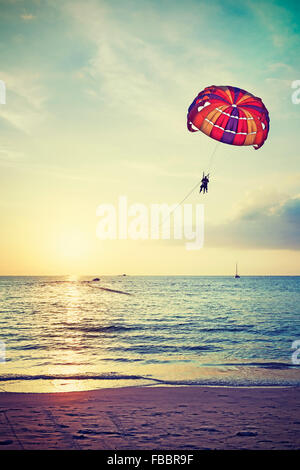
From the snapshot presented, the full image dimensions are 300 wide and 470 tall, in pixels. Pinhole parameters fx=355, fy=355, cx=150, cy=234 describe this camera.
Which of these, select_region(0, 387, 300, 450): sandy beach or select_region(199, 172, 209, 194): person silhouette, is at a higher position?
select_region(199, 172, 209, 194): person silhouette

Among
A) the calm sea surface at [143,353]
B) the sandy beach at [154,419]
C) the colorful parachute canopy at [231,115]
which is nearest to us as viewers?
the sandy beach at [154,419]

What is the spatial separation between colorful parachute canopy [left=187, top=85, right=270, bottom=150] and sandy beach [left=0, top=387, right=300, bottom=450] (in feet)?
39.2

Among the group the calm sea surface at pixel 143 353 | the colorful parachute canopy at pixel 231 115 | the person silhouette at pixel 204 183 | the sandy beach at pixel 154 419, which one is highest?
the colorful parachute canopy at pixel 231 115

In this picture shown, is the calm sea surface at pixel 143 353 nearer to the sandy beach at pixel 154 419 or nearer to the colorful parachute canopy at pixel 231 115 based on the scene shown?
the sandy beach at pixel 154 419

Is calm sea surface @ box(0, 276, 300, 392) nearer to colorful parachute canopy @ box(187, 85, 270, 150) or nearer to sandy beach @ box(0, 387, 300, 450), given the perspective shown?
sandy beach @ box(0, 387, 300, 450)

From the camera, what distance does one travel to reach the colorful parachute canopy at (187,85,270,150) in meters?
17.8

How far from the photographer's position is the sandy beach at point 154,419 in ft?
24.1

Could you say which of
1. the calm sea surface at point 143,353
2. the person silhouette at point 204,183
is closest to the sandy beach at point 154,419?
the calm sea surface at point 143,353

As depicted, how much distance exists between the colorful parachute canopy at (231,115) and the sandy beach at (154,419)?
39.2ft

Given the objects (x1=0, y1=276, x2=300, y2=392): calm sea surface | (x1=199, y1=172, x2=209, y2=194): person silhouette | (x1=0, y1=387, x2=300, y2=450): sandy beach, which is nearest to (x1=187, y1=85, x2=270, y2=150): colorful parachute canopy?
(x1=199, y1=172, x2=209, y2=194): person silhouette

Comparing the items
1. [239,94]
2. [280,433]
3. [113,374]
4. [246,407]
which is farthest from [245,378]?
[239,94]

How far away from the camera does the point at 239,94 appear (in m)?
17.9
